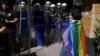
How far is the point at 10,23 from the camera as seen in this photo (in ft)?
32.0

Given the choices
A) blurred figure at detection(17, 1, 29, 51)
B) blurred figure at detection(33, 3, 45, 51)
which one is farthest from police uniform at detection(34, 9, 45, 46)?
blurred figure at detection(17, 1, 29, 51)

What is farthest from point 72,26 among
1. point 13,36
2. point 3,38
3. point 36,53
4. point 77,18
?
point 36,53

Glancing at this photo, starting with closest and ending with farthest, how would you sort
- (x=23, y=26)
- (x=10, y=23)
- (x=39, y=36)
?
(x=10, y=23) < (x=23, y=26) < (x=39, y=36)

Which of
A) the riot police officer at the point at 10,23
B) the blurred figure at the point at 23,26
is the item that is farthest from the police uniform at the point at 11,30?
Answer: the blurred figure at the point at 23,26

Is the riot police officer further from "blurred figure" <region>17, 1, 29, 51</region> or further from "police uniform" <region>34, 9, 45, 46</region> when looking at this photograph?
"police uniform" <region>34, 9, 45, 46</region>

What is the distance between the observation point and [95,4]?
414 inches

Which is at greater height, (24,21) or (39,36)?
(24,21)

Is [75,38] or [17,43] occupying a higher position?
[75,38]

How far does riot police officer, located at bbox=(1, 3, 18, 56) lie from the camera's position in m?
9.56

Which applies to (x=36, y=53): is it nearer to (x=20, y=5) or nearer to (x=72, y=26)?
(x=20, y=5)

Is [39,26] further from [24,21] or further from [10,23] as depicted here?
[10,23]

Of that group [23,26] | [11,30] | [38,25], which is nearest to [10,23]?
[11,30]

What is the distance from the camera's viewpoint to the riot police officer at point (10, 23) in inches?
376

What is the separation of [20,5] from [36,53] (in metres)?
1.60
